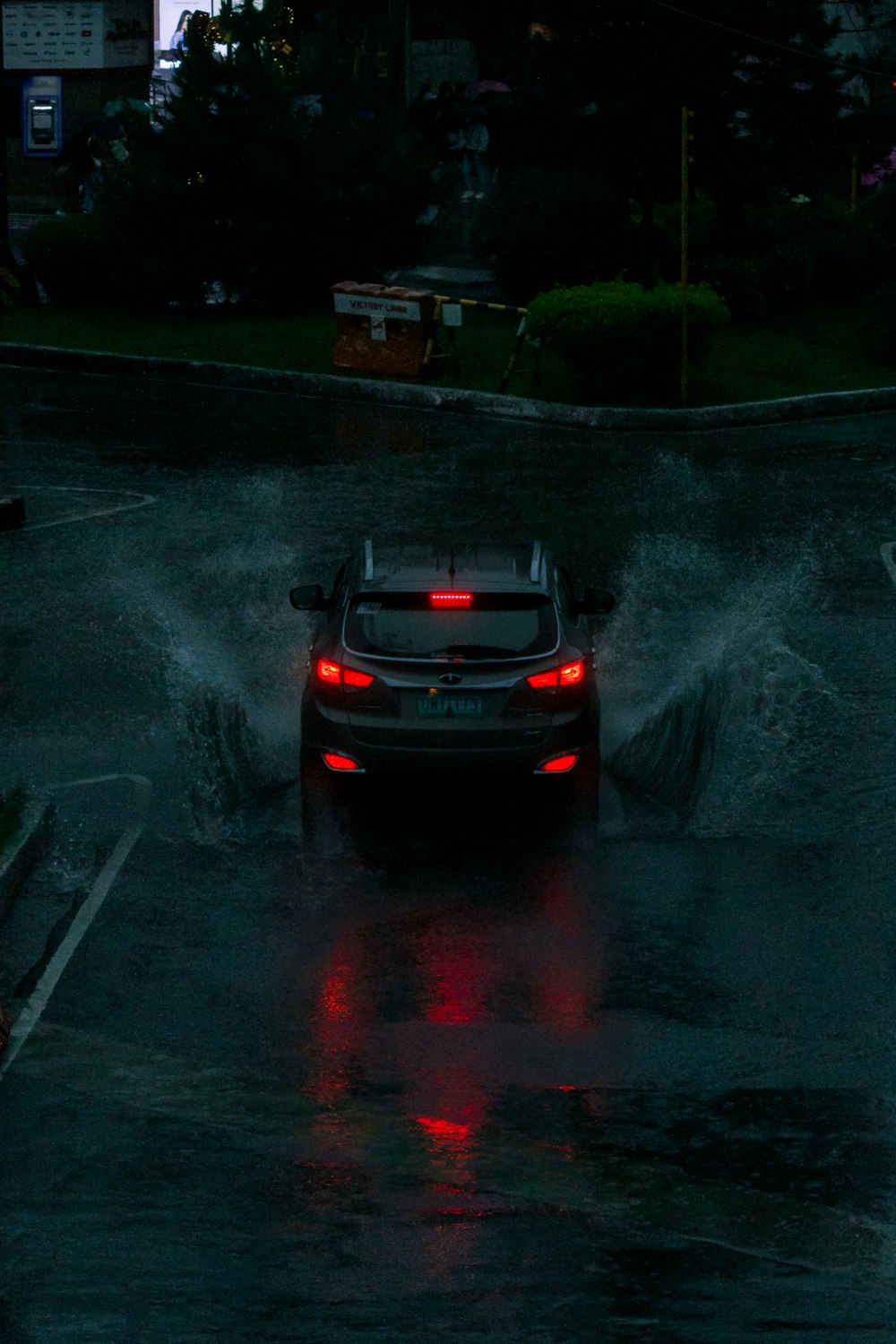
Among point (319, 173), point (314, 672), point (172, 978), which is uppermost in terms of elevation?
point (319, 173)

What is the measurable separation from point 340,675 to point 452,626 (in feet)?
2.10

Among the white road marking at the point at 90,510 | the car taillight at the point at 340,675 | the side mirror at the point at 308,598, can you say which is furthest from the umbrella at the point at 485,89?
the car taillight at the point at 340,675

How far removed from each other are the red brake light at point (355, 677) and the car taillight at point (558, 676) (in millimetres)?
836

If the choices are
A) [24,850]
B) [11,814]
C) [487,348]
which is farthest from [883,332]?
[24,850]

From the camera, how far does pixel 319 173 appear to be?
3522cm

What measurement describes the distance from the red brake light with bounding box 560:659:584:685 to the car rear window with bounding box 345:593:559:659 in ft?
0.43

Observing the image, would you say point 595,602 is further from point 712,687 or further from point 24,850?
point 24,850

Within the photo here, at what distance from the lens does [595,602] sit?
503 inches

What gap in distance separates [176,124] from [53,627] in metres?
20.0

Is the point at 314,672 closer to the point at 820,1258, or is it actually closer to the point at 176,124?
the point at 820,1258

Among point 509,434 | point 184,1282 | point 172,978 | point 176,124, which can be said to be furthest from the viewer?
point 176,124

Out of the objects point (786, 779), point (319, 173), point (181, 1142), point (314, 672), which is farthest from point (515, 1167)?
point (319, 173)

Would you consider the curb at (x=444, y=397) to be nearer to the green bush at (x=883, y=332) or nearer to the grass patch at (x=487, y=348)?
the grass patch at (x=487, y=348)

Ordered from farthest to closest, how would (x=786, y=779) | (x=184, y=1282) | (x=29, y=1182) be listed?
(x=786, y=779) → (x=29, y=1182) → (x=184, y=1282)
